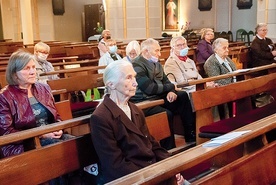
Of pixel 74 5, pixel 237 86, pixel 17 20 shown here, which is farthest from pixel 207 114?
pixel 74 5

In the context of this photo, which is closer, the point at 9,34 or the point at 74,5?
the point at 9,34

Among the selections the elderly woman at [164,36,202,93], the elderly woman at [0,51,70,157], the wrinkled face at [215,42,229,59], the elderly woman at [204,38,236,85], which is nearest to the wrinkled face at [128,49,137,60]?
the elderly woman at [164,36,202,93]

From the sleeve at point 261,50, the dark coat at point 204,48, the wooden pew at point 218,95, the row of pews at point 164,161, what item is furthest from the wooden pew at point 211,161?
the sleeve at point 261,50

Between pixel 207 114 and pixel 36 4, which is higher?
pixel 36 4

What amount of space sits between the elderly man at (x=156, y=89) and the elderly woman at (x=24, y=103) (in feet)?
4.38

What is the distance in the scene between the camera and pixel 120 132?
2.52 m

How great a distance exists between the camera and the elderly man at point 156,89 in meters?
4.33

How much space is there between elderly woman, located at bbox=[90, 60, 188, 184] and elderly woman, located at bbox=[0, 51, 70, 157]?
0.57 metres

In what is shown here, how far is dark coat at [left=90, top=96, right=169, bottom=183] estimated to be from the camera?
241 cm

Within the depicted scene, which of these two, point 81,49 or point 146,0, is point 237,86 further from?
point 146,0

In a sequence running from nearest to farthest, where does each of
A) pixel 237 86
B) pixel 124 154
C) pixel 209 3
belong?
pixel 124 154
pixel 237 86
pixel 209 3

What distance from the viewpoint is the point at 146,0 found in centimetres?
1312

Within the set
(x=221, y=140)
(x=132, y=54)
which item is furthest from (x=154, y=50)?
(x=221, y=140)

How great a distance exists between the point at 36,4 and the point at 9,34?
5.52 ft
